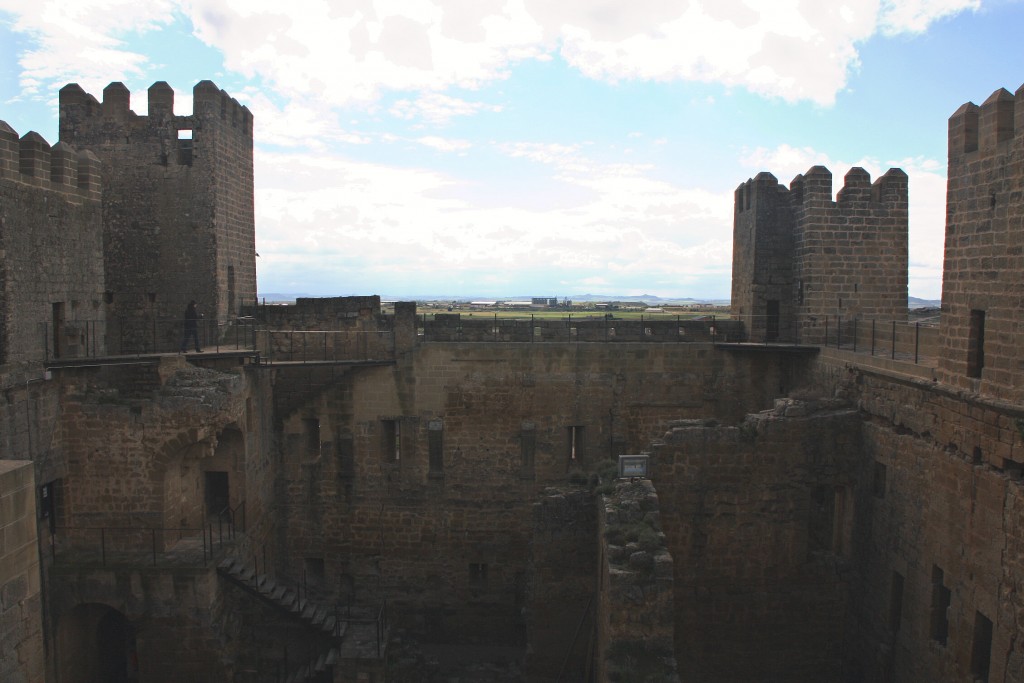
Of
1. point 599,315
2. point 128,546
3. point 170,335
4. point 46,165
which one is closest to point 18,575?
point 128,546

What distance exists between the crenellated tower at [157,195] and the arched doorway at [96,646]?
6.54m

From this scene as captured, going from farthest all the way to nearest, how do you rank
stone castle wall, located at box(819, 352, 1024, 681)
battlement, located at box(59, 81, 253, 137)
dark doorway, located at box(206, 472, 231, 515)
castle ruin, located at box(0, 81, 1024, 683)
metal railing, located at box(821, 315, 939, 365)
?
1. battlement, located at box(59, 81, 253, 137)
2. dark doorway, located at box(206, 472, 231, 515)
3. metal railing, located at box(821, 315, 939, 365)
4. castle ruin, located at box(0, 81, 1024, 683)
5. stone castle wall, located at box(819, 352, 1024, 681)

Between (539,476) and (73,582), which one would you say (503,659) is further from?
(73,582)

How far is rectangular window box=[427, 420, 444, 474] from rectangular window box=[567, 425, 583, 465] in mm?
2987

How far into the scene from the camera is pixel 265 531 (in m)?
17.8

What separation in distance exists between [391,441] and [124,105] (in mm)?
9960

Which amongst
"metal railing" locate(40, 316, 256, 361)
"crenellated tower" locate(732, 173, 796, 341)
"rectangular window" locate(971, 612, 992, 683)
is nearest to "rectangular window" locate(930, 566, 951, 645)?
"rectangular window" locate(971, 612, 992, 683)

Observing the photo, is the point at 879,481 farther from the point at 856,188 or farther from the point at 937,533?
the point at 856,188

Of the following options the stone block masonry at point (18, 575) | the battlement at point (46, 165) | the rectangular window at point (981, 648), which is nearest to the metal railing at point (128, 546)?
the battlement at point (46, 165)

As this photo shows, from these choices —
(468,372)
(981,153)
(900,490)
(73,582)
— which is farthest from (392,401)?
(981,153)

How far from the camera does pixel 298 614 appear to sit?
50.4ft

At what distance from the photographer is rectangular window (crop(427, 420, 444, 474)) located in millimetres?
18375

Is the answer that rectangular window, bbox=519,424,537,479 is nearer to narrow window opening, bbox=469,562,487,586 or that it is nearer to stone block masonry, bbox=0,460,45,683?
narrow window opening, bbox=469,562,487,586

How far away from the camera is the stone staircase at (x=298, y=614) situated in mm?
14930
